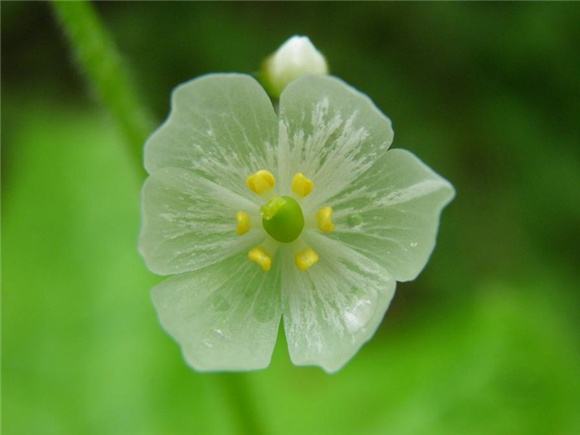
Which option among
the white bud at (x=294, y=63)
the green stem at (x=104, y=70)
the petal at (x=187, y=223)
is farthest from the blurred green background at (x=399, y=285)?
the petal at (x=187, y=223)

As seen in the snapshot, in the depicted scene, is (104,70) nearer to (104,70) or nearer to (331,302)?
(104,70)

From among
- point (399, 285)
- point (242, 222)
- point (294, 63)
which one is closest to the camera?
point (242, 222)

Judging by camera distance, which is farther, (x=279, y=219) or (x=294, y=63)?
(x=294, y=63)

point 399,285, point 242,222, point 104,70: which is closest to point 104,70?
point 104,70

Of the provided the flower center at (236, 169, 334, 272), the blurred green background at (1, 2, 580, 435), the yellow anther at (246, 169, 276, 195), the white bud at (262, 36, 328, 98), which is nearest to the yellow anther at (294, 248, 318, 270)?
the flower center at (236, 169, 334, 272)

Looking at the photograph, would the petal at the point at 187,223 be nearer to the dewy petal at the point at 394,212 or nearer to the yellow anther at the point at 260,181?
the yellow anther at the point at 260,181

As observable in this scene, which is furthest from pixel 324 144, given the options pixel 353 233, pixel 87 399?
pixel 87 399

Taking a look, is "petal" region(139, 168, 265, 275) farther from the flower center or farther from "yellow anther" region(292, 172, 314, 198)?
"yellow anther" region(292, 172, 314, 198)
